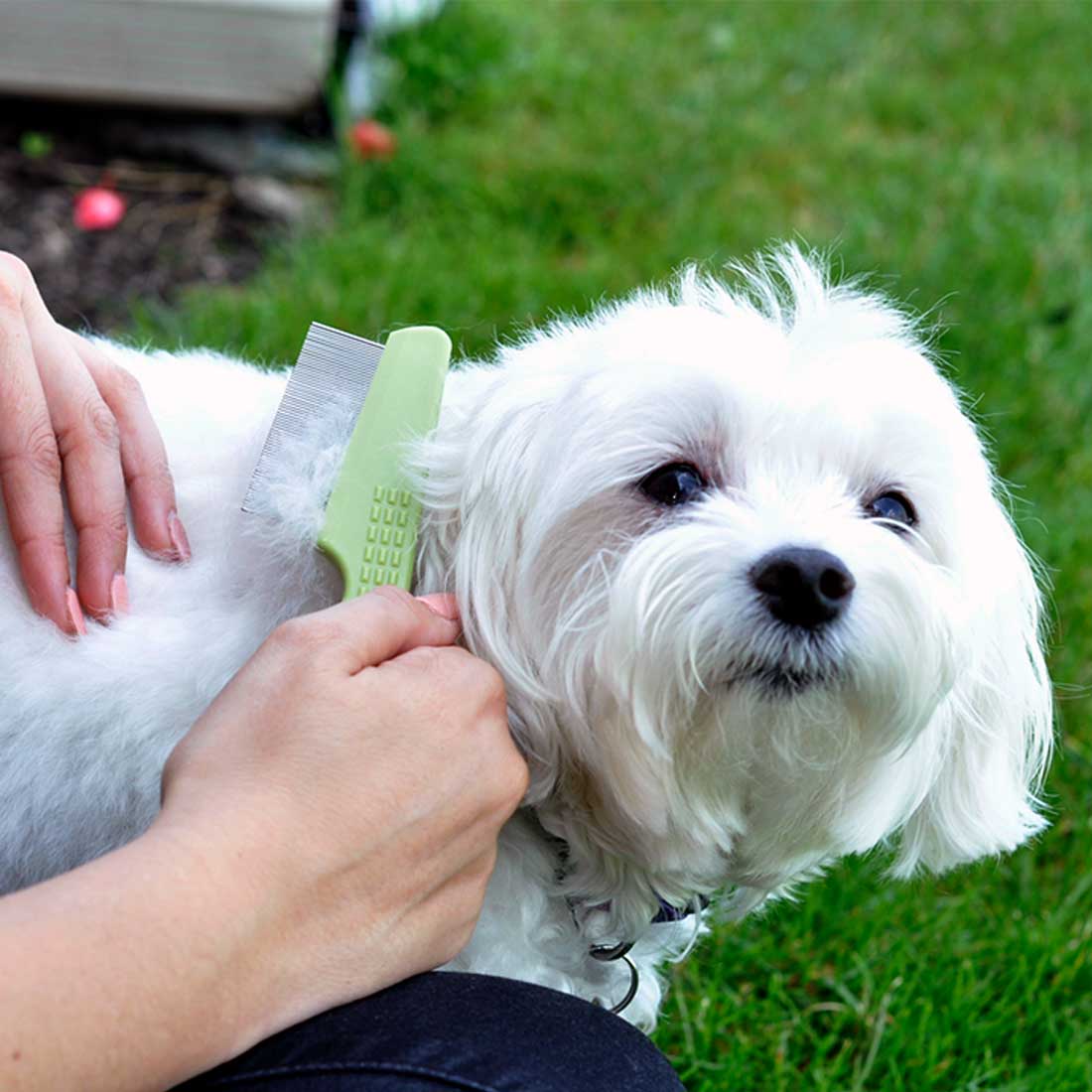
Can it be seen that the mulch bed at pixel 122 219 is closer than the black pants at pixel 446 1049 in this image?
No

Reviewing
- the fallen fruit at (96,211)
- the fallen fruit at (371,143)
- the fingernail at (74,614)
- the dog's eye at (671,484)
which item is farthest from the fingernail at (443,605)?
the fallen fruit at (371,143)

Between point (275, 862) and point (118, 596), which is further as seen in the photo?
point (118, 596)

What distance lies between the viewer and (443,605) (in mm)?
1312

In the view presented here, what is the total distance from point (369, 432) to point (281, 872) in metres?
0.46

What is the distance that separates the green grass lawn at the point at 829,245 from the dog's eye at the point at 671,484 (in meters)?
0.83

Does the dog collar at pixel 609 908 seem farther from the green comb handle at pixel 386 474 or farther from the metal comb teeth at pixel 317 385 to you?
the metal comb teeth at pixel 317 385

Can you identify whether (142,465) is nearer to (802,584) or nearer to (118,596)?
(118,596)

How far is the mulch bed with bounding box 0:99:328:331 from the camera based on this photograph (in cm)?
319

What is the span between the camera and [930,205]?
364 cm

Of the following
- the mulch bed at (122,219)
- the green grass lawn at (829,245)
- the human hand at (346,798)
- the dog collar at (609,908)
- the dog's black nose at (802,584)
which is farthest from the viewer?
the mulch bed at (122,219)

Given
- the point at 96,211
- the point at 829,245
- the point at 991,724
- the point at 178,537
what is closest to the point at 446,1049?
the point at 178,537

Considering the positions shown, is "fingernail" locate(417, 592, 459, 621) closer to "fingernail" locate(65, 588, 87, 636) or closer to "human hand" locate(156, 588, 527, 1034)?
"human hand" locate(156, 588, 527, 1034)

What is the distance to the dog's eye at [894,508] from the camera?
4.39 ft

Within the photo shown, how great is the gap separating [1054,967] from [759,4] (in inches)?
147
